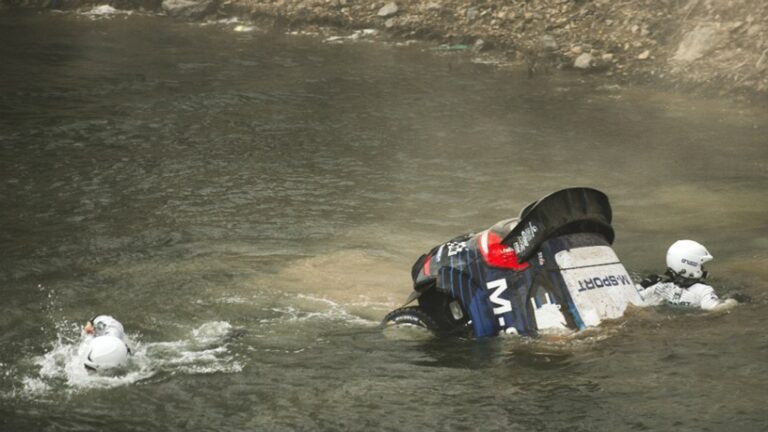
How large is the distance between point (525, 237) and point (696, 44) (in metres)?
12.9

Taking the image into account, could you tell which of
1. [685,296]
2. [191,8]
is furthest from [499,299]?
[191,8]

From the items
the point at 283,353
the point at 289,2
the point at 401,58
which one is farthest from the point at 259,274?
the point at 289,2

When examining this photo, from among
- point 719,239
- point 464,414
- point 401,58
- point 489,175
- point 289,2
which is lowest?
point 464,414

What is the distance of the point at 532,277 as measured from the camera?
834 cm

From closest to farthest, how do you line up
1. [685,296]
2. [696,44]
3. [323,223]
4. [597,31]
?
[685,296], [323,223], [696,44], [597,31]

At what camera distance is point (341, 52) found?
22.6m

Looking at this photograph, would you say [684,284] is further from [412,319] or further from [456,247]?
[412,319]

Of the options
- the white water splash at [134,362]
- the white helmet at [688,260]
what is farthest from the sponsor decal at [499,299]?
the white water splash at [134,362]

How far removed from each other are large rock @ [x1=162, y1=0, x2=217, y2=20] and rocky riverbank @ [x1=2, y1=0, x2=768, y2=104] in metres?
1.14

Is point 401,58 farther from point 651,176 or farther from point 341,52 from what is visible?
point 651,176

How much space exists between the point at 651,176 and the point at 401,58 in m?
8.48

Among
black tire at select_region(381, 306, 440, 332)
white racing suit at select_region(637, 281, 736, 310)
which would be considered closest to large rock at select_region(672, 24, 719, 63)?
white racing suit at select_region(637, 281, 736, 310)

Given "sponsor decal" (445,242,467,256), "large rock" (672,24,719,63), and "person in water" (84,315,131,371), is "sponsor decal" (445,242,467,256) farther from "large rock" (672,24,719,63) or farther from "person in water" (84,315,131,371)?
"large rock" (672,24,719,63)

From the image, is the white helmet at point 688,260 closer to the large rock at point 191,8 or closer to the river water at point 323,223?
the river water at point 323,223
